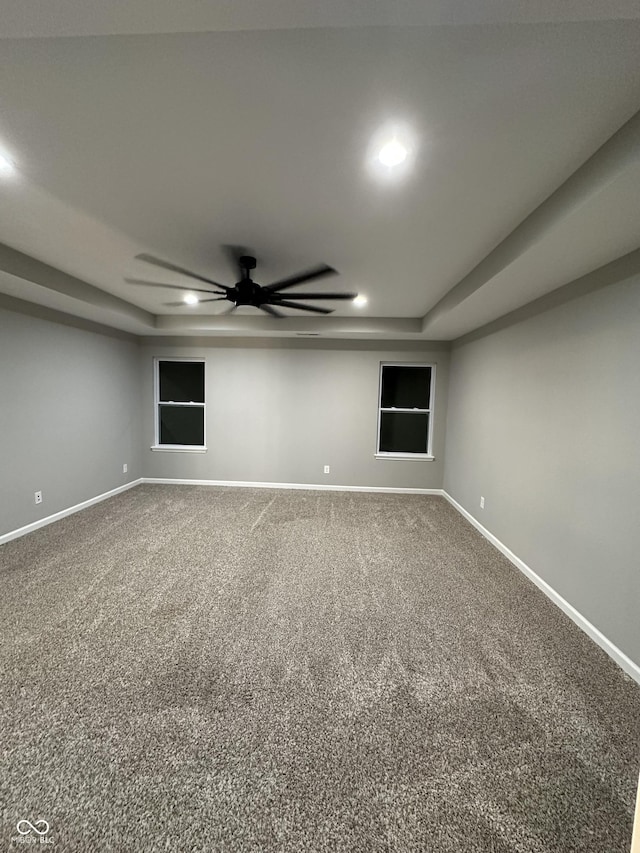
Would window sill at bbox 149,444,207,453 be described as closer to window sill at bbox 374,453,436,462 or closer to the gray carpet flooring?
the gray carpet flooring

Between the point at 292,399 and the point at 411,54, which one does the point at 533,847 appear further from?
the point at 292,399

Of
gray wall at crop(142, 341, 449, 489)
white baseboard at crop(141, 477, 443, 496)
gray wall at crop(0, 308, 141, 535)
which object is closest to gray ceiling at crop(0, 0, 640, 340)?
gray wall at crop(0, 308, 141, 535)

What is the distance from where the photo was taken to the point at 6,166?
1.60 meters

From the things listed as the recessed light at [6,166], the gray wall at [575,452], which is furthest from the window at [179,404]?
the gray wall at [575,452]

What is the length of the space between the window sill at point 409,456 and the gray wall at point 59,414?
393 cm

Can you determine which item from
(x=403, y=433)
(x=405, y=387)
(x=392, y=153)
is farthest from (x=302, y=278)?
(x=403, y=433)

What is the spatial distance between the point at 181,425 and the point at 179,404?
0.35 metres

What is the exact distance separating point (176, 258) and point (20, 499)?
9.55 feet

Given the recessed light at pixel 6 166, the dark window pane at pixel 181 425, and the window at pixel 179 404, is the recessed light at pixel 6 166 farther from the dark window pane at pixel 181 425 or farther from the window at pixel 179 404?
the dark window pane at pixel 181 425

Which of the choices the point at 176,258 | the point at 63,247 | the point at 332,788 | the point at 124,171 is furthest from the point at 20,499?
the point at 332,788

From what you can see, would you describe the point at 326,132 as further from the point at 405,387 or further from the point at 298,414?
the point at 405,387
